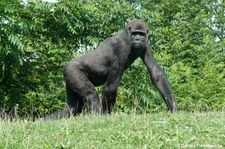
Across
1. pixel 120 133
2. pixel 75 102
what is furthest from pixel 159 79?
pixel 120 133

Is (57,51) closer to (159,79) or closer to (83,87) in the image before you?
(83,87)

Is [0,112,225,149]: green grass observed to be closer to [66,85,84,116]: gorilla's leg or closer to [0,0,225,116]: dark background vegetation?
[66,85,84,116]: gorilla's leg

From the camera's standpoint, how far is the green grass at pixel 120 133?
490 centimetres

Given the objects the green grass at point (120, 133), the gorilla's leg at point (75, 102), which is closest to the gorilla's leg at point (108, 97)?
the gorilla's leg at point (75, 102)

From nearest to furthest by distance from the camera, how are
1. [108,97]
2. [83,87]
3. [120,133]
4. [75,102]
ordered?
[120,133] → [83,87] → [108,97] → [75,102]

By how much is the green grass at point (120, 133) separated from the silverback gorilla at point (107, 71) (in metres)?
2.32

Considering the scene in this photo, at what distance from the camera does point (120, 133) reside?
5.36 m

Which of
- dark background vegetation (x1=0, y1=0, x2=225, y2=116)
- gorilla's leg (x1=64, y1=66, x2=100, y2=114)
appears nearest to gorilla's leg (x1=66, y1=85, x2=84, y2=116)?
gorilla's leg (x1=64, y1=66, x2=100, y2=114)

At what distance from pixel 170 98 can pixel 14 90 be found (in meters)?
5.09

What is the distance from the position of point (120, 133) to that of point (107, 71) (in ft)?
13.0

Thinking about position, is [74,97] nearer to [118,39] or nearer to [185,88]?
[118,39]

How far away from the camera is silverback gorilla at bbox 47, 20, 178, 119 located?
29.2 feet

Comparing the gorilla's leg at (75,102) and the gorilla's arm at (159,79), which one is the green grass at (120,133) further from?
the gorilla's leg at (75,102)

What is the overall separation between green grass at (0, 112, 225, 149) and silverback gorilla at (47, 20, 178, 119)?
2.32 m
